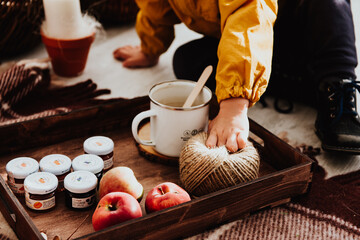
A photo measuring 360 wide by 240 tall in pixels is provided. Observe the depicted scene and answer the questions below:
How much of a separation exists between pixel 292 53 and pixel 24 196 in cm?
89

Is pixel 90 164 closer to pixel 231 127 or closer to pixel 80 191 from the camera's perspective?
pixel 80 191

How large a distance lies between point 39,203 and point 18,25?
37.0 inches

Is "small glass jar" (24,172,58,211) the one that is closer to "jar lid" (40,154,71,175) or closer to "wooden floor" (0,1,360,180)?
"jar lid" (40,154,71,175)

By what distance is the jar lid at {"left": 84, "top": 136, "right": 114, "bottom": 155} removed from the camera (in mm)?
874

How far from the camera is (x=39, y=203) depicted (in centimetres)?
76

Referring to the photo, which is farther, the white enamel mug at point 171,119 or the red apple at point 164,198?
the white enamel mug at point 171,119

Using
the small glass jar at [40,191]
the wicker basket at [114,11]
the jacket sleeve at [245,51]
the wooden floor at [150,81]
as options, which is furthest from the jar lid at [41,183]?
the wicker basket at [114,11]

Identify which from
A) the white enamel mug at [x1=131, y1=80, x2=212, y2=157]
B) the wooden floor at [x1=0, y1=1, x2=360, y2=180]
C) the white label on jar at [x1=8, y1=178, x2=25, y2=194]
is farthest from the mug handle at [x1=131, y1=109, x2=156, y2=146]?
the wooden floor at [x1=0, y1=1, x2=360, y2=180]

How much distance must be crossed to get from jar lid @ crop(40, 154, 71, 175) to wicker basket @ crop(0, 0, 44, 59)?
775 mm

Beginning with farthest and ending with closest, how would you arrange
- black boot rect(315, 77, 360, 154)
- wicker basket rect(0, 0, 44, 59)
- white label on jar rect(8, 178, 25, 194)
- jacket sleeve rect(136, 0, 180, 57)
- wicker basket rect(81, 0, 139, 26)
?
wicker basket rect(81, 0, 139, 26) < wicker basket rect(0, 0, 44, 59) < jacket sleeve rect(136, 0, 180, 57) < black boot rect(315, 77, 360, 154) < white label on jar rect(8, 178, 25, 194)

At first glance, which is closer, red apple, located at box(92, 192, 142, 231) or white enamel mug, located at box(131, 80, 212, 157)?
red apple, located at box(92, 192, 142, 231)

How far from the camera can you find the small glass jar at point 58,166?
818 mm

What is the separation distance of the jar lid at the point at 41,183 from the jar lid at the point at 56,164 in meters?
0.03

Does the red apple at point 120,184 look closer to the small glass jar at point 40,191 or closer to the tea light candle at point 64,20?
the small glass jar at point 40,191
